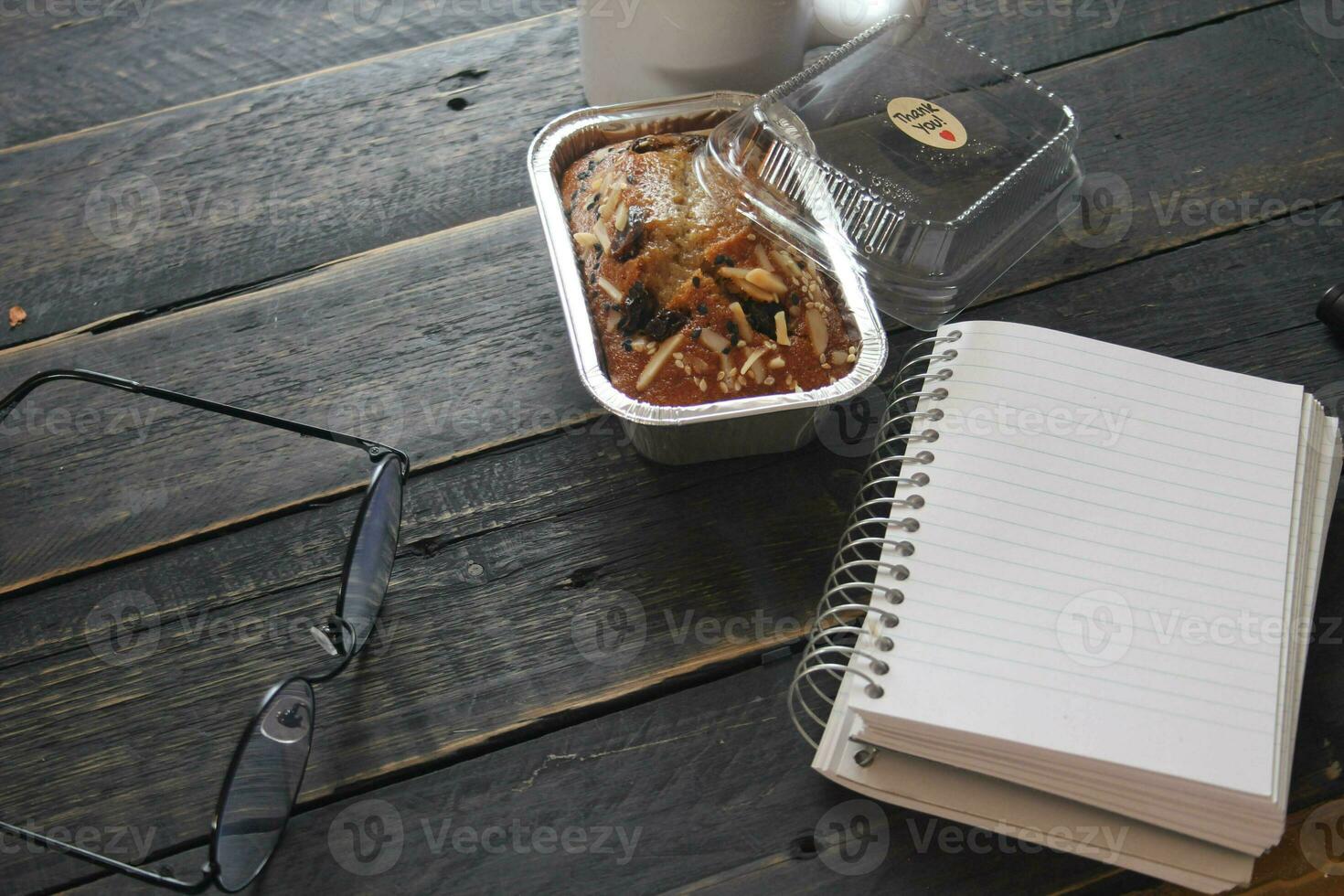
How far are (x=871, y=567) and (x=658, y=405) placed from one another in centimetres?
20

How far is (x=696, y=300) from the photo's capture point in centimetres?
78

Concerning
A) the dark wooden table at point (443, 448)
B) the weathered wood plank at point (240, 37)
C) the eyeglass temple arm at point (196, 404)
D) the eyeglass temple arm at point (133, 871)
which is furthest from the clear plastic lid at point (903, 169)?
the eyeglass temple arm at point (133, 871)

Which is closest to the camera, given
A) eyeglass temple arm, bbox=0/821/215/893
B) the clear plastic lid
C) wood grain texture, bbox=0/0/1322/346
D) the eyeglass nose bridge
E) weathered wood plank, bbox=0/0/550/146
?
eyeglass temple arm, bbox=0/821/215/893

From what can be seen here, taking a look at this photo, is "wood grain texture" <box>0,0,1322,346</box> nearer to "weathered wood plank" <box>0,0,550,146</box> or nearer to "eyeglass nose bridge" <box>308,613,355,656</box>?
"weathered wood plank" <box>0,0,550,146</box>

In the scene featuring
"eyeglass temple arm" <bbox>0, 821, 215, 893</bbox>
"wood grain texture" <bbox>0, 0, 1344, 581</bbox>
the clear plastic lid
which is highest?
the clear plastic lid

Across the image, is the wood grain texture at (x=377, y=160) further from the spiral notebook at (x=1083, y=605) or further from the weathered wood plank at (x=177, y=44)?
the spiral notebook at (x=1083, y=605)

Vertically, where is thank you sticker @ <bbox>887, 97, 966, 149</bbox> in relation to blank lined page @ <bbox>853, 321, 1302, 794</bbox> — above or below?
above

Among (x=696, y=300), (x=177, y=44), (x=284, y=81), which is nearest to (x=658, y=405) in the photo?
(x=696, y=300)

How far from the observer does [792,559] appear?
2.54 ft

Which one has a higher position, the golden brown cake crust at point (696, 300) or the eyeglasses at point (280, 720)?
the golden brown cake crust at point (696, 300)

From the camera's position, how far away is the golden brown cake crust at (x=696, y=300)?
760mm

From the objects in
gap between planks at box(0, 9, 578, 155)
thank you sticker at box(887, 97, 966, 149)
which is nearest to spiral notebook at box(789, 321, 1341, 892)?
thank you sticker at box(887, 97, 966, 149)

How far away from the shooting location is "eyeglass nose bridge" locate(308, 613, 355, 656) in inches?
27.0

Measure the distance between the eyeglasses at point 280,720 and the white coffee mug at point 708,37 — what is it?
0.41 m
